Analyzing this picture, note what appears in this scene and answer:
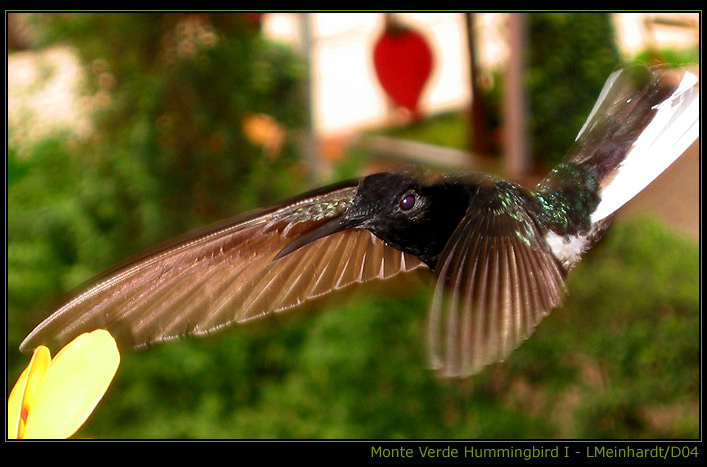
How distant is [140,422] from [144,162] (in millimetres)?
490

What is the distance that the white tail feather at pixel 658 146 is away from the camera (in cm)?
50

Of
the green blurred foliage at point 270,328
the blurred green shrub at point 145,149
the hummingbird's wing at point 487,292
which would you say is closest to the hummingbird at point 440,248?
the hummingbird's wing at point 487,292

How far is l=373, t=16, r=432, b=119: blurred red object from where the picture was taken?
1.75 m

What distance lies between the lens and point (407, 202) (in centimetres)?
51

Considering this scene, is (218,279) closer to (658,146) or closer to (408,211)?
(408,211)

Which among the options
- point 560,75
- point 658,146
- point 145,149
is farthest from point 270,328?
point 658,146

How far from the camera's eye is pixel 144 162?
1624 millimetres

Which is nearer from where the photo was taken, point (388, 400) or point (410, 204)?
point (410, 204)

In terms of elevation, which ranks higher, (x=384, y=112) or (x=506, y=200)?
(x=384, y=112)

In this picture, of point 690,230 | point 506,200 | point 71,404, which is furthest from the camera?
point 690,230

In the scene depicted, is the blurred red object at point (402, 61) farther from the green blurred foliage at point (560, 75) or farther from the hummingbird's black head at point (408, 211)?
the hummingbird's black head at point (408, 211)

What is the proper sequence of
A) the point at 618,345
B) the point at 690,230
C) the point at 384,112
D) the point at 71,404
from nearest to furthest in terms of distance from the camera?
the point at 71,404
the point at 618,345
the point at 690,230
the point at 384,112

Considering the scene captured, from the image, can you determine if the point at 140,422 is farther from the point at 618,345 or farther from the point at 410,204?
the point at 410,204

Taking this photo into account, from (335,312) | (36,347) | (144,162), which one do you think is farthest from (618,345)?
(36,347)
